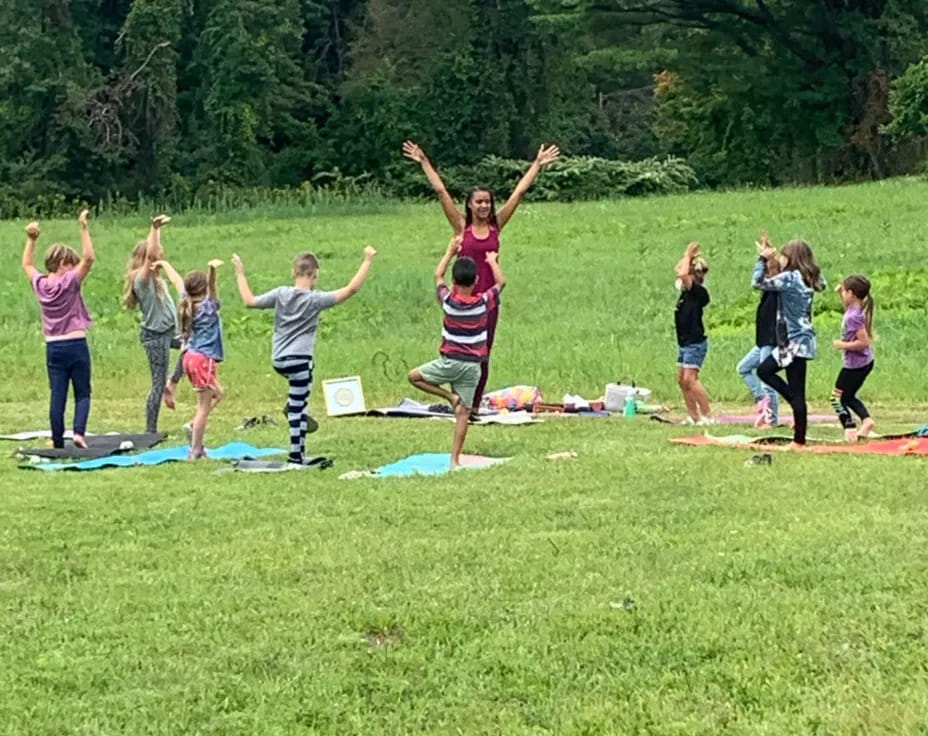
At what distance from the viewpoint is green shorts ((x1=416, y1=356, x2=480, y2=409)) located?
33.8 feet

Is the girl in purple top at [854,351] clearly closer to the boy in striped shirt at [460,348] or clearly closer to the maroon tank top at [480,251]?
the maroon tank top at [480,251]

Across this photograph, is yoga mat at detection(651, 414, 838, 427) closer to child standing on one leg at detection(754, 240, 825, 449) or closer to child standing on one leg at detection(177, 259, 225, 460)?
child standing on one leg at detection(754, 240, 825, 449)

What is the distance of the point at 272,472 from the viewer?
33.3 feet

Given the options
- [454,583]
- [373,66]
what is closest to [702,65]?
[373,66]

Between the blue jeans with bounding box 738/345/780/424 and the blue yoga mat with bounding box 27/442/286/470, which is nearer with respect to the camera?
the blue yoga mat with bounding box 27/442/286/470

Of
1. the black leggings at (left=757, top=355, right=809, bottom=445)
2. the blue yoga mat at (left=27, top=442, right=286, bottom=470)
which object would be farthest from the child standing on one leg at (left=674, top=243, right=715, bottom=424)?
the blue yoga mat at (left=27, top=442, right=286, bottom=470)

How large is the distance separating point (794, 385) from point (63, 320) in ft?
18.9

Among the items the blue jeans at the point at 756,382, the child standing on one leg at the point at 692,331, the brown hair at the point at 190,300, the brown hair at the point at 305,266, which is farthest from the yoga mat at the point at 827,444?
the brown hair at the point at 190,300

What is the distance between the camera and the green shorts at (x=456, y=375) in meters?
10.3

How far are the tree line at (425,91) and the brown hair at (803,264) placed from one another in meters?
33.9

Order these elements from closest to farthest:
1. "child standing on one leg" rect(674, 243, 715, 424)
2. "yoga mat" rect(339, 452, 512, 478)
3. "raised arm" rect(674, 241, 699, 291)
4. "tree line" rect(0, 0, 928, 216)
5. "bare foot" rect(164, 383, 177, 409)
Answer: "yoga mat" rect(339, 452, 512, 478) → "raised arm" rect(674, 241, 699, 291) → "child standing on one leg" rect(674, 243, 715, 424) → "bare foot" rect(164, 383, 177, 409) → "tree line" rect(0, 0, 928, 216)

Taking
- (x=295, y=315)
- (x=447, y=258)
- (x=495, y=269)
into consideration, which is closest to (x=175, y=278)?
(x=295, y=315)

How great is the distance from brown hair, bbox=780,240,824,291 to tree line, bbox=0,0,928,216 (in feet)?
111

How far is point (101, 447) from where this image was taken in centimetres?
1209
